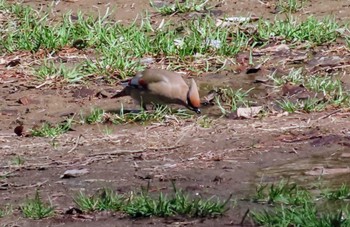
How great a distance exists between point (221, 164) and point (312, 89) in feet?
7.73

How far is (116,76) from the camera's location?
10188 millimetres

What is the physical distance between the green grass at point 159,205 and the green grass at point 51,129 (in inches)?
86.4

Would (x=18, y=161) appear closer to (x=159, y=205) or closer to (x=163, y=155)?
(x=163, y=155)

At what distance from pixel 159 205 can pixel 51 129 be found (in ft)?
8.77

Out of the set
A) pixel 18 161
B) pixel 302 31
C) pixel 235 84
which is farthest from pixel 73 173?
pixel 302 31

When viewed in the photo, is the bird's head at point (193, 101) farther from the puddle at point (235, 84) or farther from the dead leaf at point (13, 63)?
the dead leaf at point (13, 63)

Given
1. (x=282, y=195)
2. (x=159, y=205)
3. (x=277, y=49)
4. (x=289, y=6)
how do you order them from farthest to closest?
(x=289, y=6) → (x=277, y=49) → (x=282, y=195) → (x=159, y=205)

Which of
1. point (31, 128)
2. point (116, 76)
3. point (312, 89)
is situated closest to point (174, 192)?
point (31, 128)

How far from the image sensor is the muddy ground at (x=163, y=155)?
6.59 metres

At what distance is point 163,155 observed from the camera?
7566 mm

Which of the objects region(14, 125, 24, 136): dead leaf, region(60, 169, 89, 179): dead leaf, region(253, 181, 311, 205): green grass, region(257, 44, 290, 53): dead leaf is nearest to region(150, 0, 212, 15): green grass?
region(257, 44, 290, 53): dead leaf

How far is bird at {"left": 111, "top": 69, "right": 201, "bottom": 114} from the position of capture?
889 cm

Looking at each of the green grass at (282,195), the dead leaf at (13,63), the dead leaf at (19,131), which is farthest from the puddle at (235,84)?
the green grass at (282,195)

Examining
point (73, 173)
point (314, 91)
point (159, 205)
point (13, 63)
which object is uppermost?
point (159, 205)
